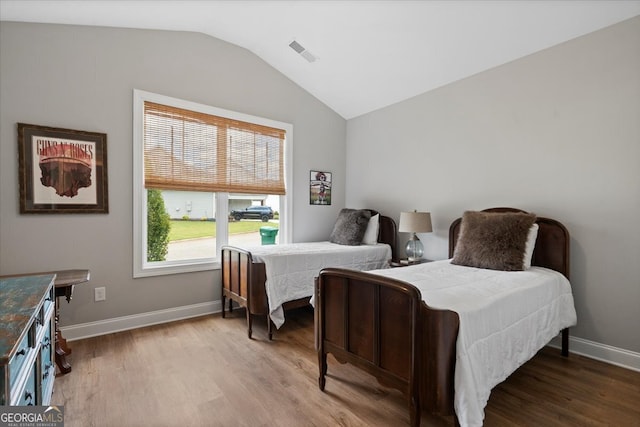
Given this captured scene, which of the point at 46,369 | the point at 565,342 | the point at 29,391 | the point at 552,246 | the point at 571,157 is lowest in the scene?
the point at 565,342

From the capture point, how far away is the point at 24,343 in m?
1.17

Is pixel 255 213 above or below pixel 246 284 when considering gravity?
above

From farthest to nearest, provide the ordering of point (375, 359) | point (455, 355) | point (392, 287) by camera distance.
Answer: point (375, 359)
point (392, 287)
point (455, 355)

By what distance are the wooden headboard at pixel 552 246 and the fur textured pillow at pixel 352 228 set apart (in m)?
1.78

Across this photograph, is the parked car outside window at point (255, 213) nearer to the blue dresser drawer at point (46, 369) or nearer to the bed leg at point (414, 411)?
the blue dresser drawer at point (46, 369)

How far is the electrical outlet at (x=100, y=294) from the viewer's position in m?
2.88

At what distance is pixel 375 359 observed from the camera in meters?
1.76

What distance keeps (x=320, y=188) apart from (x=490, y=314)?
304 centimetres

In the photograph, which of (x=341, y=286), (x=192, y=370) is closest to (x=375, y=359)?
(x=341, y=286)

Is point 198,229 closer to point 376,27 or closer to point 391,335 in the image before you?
point 391,335

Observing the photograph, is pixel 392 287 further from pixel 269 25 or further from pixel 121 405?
pixel 269 25

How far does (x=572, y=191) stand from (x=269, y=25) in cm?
317

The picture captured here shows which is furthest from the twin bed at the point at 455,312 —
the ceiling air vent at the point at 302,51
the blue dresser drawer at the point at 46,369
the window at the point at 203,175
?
the ceiling air vent at the point at 302,51

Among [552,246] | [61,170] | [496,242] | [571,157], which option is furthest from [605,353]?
[61,170]
